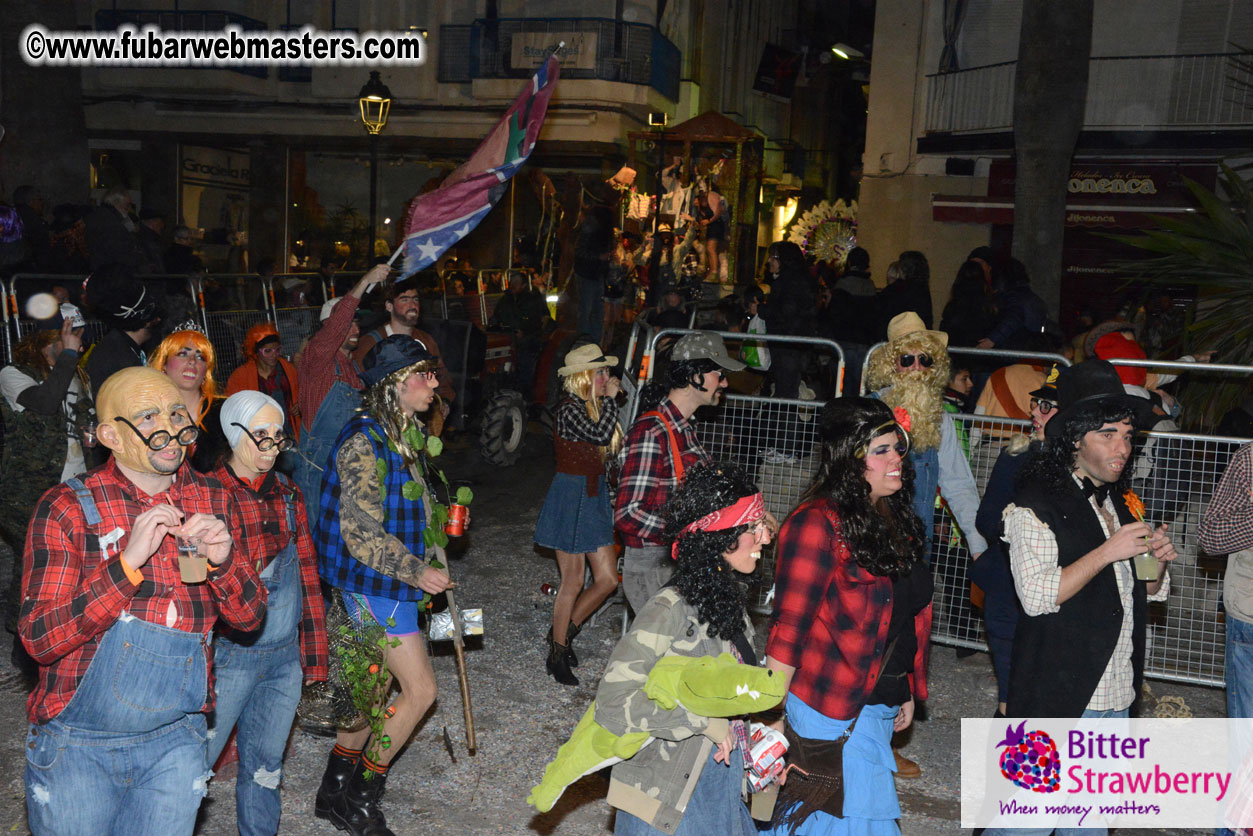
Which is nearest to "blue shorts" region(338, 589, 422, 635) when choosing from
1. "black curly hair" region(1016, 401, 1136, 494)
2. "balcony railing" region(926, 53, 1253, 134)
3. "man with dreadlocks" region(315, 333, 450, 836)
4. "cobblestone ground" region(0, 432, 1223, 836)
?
"man with dreadlocks" region(315, 333, 450, 836)

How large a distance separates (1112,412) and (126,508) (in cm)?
325

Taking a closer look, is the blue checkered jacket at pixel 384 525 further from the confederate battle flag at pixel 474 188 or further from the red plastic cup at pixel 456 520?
the confederate battle flag at pixel 474 188

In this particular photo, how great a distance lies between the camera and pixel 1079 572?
356 cm

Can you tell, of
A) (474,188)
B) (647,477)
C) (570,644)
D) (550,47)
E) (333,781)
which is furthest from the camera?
(550,47)

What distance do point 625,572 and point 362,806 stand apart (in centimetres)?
164

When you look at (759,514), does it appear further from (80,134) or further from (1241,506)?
(80,134)

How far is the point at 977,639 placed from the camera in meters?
6.81

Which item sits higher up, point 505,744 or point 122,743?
point 122,743

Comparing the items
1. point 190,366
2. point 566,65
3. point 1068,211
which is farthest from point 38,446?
point 566,65

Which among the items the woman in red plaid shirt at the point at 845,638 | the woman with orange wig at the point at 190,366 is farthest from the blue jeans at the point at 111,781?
the woman with orange wig at the point at 190,366

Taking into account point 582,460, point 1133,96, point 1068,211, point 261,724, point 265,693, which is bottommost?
point 261,724

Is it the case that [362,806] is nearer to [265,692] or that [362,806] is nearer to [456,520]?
[265,692]

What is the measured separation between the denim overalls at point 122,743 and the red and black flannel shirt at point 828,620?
186cm

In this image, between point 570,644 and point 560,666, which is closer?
point 560,666
